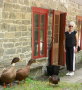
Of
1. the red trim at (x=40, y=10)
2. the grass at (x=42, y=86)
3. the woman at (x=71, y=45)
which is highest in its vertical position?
the red trim at (x=40, y=10)

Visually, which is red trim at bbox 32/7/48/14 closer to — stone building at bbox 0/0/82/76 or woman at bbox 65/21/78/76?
stone building at bbox 0/0/82/76

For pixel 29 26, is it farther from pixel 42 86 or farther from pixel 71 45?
pixel 42 86

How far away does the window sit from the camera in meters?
10.9

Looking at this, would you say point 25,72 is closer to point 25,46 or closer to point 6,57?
point 6,57

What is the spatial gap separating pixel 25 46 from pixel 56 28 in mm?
2745

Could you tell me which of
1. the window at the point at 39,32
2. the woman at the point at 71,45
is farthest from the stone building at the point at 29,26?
the woman at the point at 71,45

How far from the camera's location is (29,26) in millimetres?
10469

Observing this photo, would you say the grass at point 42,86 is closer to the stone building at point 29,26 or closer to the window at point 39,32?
the stone building at point 29,26

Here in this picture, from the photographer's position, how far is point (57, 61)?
13039mm

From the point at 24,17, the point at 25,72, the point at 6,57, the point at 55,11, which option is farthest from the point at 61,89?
the point at 55,11

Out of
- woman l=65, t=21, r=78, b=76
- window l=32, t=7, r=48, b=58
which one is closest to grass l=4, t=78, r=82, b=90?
window l=32, t=7, r=48, b=58

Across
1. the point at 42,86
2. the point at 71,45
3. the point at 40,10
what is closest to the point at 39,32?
the point at 40,10

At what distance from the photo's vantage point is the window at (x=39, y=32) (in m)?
10.9

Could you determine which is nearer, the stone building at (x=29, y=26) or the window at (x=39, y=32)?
the stone building at (x=29, y=26)
